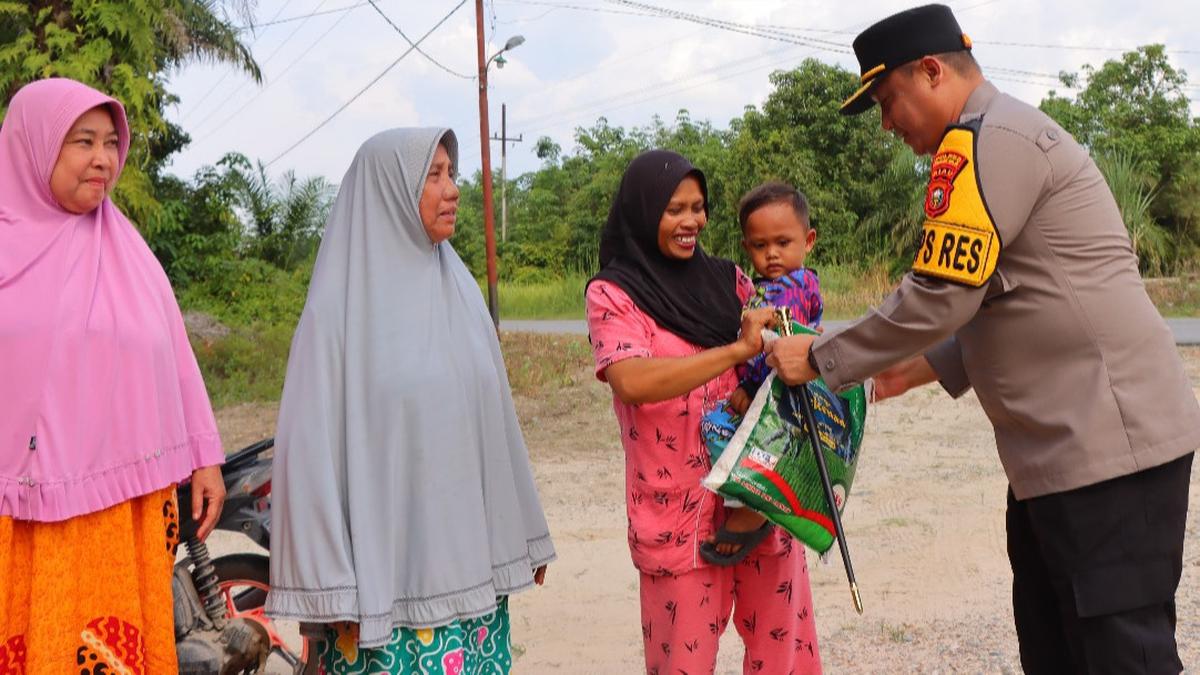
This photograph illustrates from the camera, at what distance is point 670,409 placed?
2883mm

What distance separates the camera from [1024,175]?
2.47 metres

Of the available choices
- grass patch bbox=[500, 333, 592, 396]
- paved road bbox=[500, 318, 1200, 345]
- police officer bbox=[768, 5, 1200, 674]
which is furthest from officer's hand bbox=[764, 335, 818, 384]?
grass patch bbox=[500, 333, 592, 396]

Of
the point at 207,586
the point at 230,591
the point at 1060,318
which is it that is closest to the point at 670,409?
the point at 1060,318

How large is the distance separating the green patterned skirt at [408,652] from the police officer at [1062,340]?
128cm

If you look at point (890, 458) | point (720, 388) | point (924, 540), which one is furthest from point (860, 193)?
point (720, 388)

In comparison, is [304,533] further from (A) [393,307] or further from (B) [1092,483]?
(B) [1092,483]

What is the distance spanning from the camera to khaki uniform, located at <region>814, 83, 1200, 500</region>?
2477 mm

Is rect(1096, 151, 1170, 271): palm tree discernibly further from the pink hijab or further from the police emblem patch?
the pink hijab

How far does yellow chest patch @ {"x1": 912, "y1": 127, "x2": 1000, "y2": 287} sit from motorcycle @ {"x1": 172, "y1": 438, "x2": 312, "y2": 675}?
206 centimetres

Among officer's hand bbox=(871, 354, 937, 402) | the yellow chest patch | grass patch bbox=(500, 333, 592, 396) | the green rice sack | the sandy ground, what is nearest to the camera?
the yellow chest patch

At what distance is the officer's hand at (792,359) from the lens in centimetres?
268

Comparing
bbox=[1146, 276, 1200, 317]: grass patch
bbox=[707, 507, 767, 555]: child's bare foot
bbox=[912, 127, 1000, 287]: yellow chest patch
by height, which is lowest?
bbox=[707, 507, 767, 555]: child's bare foot

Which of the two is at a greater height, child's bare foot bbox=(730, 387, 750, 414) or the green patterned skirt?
child's bare foot bbox=(730, 387, 750, 414)

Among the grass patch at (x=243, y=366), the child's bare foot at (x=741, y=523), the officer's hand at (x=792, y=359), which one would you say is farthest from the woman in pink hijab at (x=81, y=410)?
the grass patch at (x=243, y=366)
